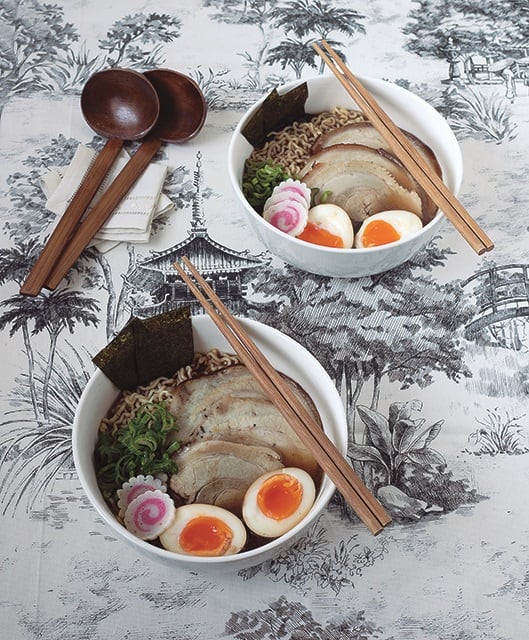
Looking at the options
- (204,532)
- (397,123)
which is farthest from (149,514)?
(397,123)

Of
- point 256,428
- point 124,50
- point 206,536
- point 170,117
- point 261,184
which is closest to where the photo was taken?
point 206,536

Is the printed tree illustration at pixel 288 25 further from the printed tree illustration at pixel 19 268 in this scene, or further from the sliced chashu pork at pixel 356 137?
the printed tree illustration at pixel 19 268

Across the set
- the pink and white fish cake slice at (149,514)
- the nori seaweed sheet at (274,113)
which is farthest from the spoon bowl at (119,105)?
the pink and white fish cake slice at (149,514)

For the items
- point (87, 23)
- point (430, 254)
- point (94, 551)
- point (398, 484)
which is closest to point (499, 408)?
point (398, 484)

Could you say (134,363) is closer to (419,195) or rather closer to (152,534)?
(152,534)

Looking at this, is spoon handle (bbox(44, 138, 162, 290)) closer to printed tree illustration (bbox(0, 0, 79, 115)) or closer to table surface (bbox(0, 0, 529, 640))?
table surface (bbox(0, 0, 529, 640))

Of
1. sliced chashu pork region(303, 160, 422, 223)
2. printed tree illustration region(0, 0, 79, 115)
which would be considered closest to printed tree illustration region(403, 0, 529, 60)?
sliced chashu pork region(303, 160, 422, 223)

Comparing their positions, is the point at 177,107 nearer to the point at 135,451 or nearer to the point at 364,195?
the point at 364,195
